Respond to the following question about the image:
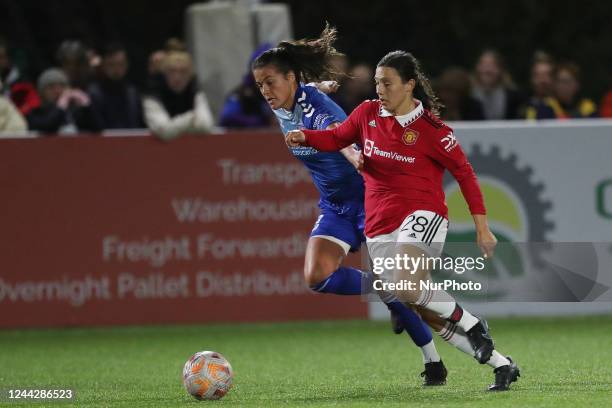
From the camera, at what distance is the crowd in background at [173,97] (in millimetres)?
12602

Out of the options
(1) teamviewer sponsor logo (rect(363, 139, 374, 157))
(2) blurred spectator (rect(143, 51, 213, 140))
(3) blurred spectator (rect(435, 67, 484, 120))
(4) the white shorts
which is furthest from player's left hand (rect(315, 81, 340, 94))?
(3) blurred spectator (rect(435, 67, 484, 120))

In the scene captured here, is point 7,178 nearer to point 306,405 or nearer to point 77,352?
→ point 77,352

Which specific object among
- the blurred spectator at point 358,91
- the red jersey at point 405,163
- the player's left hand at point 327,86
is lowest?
the blurred spectator at point 358,91

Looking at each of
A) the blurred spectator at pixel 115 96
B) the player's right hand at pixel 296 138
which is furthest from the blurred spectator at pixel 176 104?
the player's right hand at pixel 296 138

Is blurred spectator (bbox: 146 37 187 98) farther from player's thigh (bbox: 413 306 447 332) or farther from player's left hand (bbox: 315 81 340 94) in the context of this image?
player's thigh (bbox: 413 306 447 332)

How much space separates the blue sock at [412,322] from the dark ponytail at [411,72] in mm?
1191

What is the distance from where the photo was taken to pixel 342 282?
8.56 metres

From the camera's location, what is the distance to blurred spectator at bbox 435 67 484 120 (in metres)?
13.3

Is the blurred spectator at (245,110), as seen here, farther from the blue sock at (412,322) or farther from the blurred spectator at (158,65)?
the blue sock at (412,322)

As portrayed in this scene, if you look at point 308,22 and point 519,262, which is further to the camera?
point 308,22

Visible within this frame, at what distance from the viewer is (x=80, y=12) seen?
56.6ft

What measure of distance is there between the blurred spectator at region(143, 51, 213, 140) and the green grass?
1.75m

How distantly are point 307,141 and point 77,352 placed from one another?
370cm

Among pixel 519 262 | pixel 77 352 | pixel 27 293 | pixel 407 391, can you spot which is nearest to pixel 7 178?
pixel 27 293
